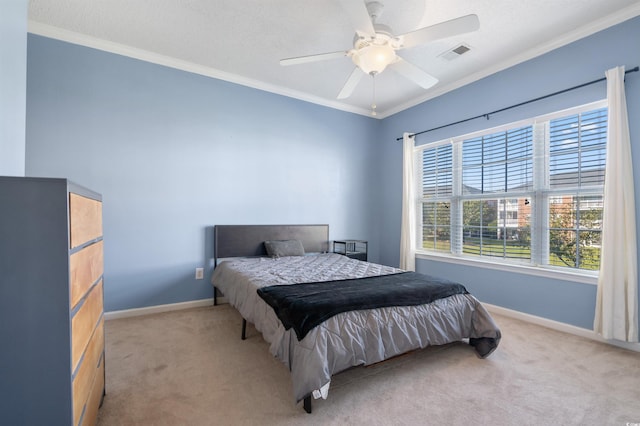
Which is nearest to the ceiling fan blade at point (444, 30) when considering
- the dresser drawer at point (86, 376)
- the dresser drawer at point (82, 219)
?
the dresser drawer at point (82, 219)

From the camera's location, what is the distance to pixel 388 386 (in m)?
1.84

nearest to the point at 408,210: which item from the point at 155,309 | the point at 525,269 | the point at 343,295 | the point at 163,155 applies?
the point at 525,269

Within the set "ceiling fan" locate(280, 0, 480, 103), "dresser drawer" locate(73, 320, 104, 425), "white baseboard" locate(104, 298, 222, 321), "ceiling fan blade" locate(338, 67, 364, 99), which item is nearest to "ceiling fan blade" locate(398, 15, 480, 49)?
"ceiling fan" locate(280, 0, 480, 103)

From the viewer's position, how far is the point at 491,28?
2.60 metres

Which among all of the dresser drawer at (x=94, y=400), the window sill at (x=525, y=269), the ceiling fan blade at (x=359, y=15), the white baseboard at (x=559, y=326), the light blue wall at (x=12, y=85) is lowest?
the white baseboard at (x=559, y=326)

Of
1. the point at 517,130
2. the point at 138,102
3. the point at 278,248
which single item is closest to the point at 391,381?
the point at 278,248

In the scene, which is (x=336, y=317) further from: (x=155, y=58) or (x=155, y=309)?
(x=155, y=58)

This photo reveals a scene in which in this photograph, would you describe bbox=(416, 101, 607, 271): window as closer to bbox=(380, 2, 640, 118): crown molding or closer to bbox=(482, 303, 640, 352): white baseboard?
bbox=(482, 303, 640, 352): white baseboard

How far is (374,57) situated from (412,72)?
49 cm

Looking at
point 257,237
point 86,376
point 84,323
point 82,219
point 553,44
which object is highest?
point 553,44

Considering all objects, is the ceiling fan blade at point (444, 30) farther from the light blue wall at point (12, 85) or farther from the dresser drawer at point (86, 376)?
the dresser drawer at point (86, 376)

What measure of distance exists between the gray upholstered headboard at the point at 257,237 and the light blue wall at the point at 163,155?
0.39 feet

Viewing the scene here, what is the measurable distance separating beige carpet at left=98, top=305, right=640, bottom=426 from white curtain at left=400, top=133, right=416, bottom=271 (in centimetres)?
173

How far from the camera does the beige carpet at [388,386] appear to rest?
61.8 inches
